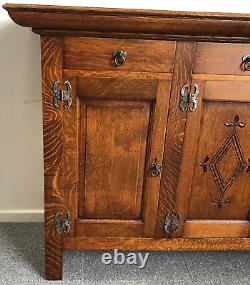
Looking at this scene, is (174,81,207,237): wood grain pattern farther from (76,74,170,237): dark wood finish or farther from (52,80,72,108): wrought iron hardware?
(52,80,72,108): wrought iron hardware

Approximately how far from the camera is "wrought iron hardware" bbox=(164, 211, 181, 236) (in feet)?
4.58

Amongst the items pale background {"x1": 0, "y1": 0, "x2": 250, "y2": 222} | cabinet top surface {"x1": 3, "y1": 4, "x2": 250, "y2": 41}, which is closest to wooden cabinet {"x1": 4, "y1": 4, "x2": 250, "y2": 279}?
cabinet top surface {"x1": 3, "y1": 4, "x2": 250, "y2": 41}

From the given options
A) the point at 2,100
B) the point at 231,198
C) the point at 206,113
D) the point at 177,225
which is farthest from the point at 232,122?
the point at 2,100

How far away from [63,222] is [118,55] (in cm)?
64

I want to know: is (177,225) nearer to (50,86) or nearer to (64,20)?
(50,86)

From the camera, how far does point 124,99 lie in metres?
1.22

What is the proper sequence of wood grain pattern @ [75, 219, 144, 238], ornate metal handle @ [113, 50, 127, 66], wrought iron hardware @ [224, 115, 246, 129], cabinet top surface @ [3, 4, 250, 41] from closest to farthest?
cabinet top surface @ [3, 4, 250, 41], ornate metal handle @ [113, 50, 127, 66], wrought iron hardware @ [224, 115, 246, 129], wood grain pattern @ [75, 219, 144, 238]

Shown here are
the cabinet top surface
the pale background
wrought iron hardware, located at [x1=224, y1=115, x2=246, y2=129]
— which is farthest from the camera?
the pale background

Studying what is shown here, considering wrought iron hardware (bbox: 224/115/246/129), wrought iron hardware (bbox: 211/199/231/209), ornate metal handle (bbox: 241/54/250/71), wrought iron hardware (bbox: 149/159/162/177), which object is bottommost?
wrought iron hardware (bbox: 211/199/231/209)

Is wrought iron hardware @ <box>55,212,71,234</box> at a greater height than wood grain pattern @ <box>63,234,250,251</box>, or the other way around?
wrought iron hardware @ <box>55,212,71,234</box>

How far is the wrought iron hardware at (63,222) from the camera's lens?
137 cm

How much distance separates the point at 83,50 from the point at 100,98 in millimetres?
160

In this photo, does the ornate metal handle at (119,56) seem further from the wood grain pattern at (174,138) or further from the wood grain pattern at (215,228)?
the wood grain pattern at (215,228)

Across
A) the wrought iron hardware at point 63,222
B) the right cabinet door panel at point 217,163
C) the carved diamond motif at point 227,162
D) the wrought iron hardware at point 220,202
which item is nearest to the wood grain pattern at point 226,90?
the right cabinet door panel at point 217,163
